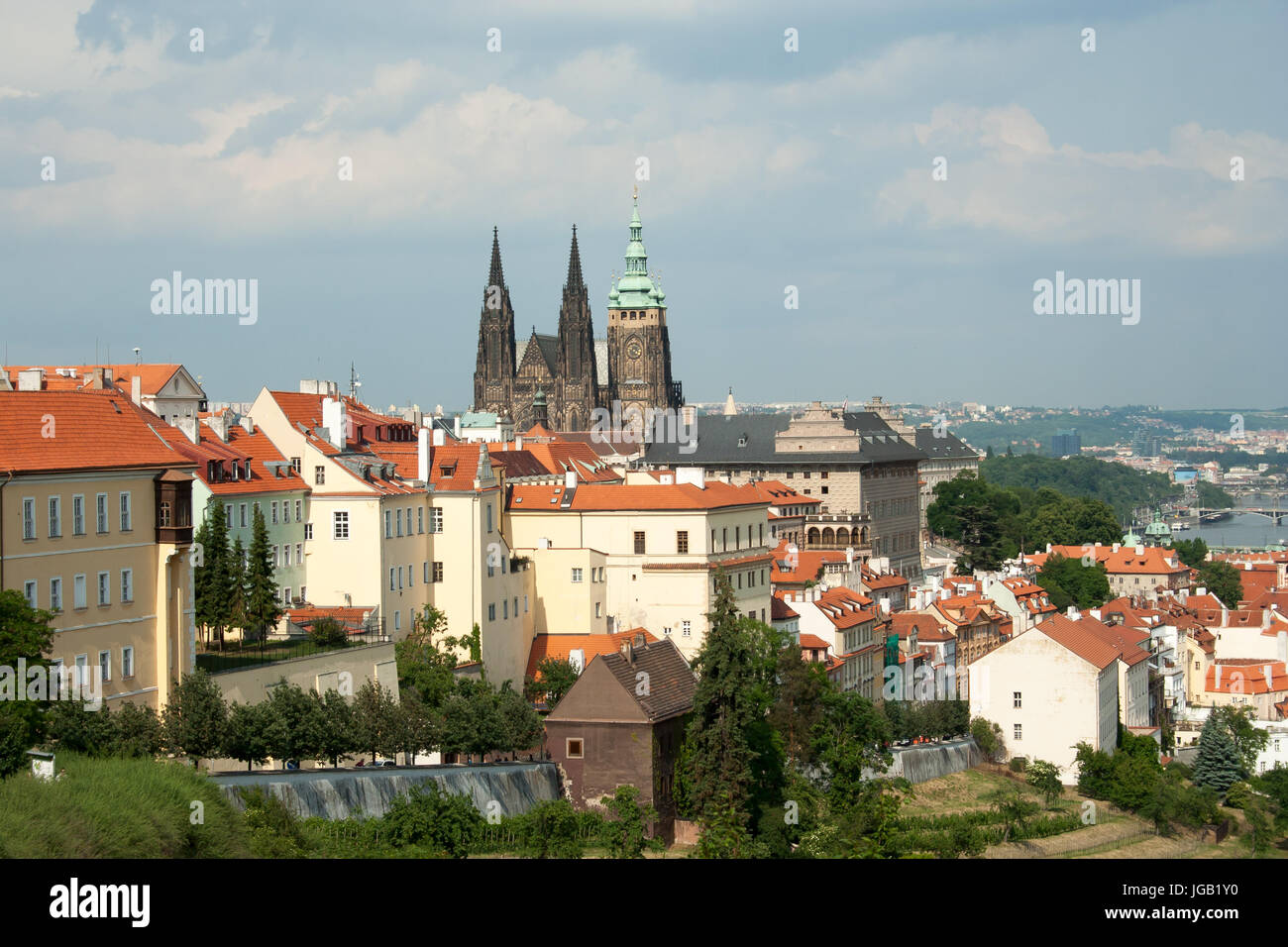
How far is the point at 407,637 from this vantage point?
181 ft

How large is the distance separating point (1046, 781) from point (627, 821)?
29.4m

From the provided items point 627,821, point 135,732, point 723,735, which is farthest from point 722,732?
point 135,732

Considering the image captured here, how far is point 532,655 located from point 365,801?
23.1 m

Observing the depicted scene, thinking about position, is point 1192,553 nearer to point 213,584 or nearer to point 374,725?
point 213,584

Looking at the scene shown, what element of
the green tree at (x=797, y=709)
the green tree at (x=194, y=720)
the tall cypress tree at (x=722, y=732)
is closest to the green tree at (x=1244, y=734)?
the green tree at (x=797, y=709)

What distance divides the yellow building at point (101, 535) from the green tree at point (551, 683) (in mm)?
17046

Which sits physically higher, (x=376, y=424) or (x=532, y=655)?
(x=376, y=424)

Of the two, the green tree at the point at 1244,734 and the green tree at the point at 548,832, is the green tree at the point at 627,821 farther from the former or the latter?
the green tree at the point at 1244,734

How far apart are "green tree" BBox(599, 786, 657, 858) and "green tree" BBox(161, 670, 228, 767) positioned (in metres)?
10.3

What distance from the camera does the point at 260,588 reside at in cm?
4828

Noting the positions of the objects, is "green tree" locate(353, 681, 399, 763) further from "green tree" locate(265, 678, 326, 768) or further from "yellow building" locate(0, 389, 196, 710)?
"yellow building" locate(0, 389, 196, 710)

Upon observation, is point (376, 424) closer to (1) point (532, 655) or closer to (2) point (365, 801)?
(1) point (532, 655)

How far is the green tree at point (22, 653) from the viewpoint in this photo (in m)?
32.4
